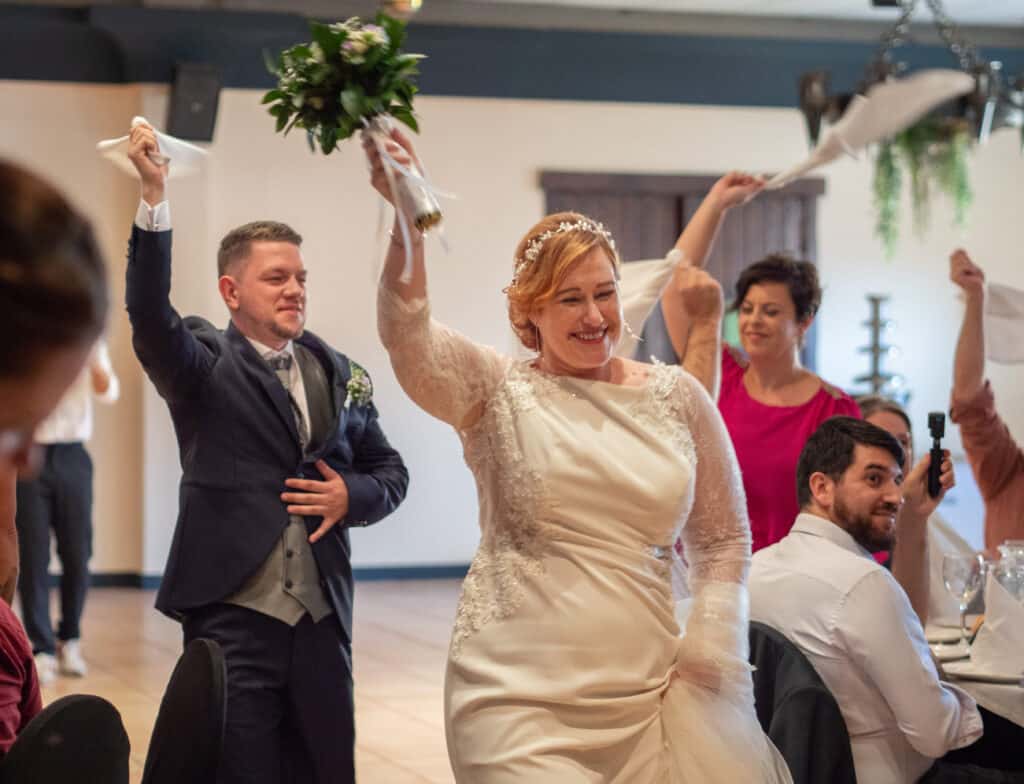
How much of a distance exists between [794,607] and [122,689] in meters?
4.19

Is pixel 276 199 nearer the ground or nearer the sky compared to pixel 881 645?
nearer the sky

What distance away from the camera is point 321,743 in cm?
325

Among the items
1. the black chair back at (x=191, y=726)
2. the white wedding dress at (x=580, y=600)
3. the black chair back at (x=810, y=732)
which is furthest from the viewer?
the black chair back at (x=810, y=732)

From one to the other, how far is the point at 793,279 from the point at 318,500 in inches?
64.8

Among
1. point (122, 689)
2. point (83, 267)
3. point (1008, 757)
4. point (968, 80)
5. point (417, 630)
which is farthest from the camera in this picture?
point (417, 630)

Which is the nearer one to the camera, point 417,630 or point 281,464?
point 281,464

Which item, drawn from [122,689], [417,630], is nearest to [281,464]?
[122,689]

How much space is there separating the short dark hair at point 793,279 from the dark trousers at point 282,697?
5.50 ft

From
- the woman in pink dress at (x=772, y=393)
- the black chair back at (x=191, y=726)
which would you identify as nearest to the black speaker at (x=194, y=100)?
the woman in pink dress at (x=772, y=393)

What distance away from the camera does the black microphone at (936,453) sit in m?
3.41

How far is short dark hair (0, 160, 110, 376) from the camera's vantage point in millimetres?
799

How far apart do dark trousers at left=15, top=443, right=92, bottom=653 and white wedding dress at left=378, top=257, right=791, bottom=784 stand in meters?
4.28

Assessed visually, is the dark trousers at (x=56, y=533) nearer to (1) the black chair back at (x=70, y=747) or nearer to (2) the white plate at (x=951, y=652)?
(2) the white plate at (x=951, y=652)

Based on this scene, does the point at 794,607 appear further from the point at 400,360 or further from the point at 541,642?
the point at 400,360
